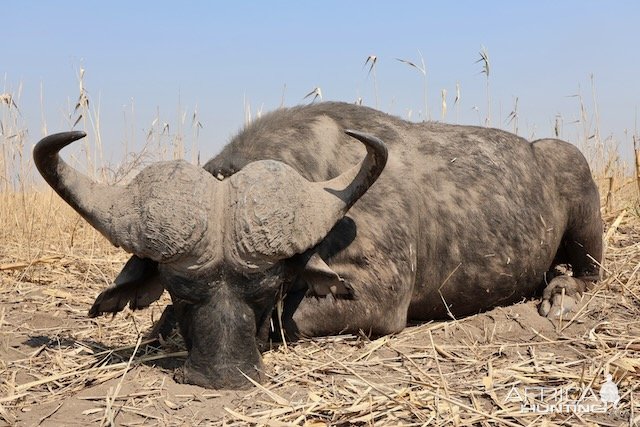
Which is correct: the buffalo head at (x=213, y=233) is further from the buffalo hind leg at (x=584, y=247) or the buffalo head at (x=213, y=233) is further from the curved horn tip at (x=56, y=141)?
the buffalo hind leg at (x=584, y=247)

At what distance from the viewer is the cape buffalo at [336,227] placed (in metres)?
3.30

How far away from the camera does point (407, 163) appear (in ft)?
15.7

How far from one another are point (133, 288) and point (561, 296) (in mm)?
2746

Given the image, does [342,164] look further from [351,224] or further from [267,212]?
[267,212]

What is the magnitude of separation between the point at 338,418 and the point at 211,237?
924mm

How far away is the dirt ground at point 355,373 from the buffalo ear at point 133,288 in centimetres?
28

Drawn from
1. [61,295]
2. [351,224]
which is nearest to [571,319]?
[351,224]

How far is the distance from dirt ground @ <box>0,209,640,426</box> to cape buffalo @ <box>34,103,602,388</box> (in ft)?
0.62

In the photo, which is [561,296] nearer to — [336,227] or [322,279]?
[336,227]

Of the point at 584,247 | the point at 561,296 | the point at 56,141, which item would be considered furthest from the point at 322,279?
the point at 584,247

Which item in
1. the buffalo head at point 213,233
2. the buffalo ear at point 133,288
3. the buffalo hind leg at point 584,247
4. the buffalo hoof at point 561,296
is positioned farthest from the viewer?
the buffalo hind leg at point 584,247

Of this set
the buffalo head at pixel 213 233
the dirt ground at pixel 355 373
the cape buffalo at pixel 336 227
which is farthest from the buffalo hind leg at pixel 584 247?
the buffalo head at pixel 213 233

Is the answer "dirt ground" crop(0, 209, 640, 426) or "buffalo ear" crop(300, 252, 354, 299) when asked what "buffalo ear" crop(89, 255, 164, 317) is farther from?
"buffalo ear" crop(300, 252, 354, 299)

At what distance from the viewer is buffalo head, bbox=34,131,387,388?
3.25 m
